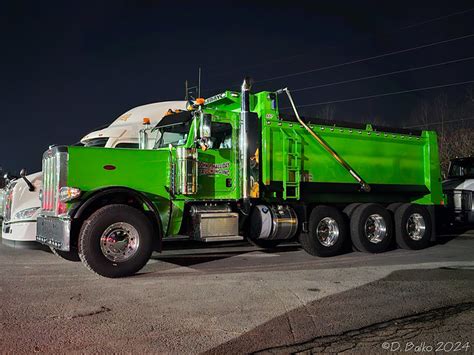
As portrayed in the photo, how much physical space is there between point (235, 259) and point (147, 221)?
8.90 ft

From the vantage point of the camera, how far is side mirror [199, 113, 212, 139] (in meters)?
8.00

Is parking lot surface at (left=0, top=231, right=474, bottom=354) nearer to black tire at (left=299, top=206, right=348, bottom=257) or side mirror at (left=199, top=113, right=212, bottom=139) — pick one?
black tire at (left=299, top=206, right=348, bottom=257)

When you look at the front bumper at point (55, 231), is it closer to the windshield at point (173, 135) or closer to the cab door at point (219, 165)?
the cab door at point (219, 165)

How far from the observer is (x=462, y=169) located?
16.8 metres

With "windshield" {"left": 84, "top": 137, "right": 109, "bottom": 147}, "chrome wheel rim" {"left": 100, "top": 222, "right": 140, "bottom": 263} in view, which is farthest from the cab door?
"windshield" {"left": 84, "top": 137, "right": 109, "bottom": 147}

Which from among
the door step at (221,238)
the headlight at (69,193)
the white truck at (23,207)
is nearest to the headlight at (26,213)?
the white truck at (23,207)

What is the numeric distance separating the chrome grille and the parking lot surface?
1075 millimetres

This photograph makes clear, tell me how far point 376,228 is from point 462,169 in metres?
8.02

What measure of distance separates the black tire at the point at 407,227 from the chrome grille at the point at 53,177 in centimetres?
A: 726

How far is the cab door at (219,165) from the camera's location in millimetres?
8422

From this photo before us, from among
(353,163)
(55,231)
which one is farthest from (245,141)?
(55,231)

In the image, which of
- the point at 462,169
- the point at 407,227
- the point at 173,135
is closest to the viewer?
the point at 173,135

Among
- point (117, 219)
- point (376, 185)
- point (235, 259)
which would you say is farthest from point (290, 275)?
Answer: point (376, 185)

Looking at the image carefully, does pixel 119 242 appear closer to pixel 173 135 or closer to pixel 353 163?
pixel 173 135
